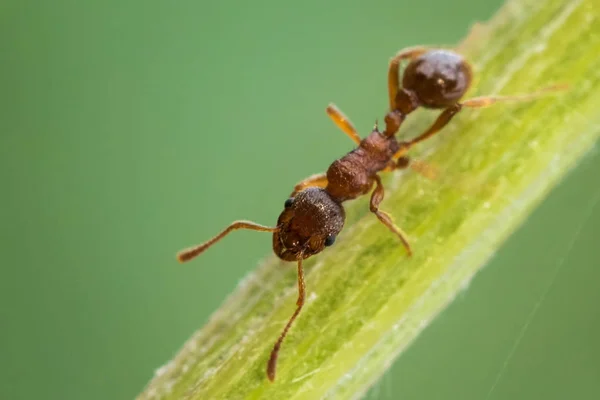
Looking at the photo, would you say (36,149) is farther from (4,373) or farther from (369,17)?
(369,17)

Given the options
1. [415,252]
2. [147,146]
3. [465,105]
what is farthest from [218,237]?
[147,146]

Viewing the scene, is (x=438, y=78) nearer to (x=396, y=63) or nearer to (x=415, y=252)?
(x=396, y=63)

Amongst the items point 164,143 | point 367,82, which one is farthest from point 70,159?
point 367,82

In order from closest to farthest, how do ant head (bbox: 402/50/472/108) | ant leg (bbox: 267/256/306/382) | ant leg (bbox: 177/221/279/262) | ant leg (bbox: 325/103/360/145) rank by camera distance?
ant leg (bbox: 267/256/306/382), ant leg (bbox: 177/221/279/262), ant head (bbox: 402/50/472/108), ant leg (bbox: 325/103/360/145)

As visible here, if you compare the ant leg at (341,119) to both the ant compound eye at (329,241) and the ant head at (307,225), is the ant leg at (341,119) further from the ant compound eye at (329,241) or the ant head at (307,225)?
the ant compound eye at (329,241)

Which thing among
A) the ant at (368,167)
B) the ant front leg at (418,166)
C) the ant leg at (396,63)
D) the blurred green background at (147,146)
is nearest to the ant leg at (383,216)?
the ant at (368,167)

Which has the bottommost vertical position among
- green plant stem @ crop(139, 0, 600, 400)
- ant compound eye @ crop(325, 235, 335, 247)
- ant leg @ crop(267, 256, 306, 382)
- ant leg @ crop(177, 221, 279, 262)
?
green plant stem @ crop(139, 0, 600, 400)

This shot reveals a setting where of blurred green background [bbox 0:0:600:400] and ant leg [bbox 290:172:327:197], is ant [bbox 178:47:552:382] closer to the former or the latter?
ant leg [bbox 290:172:327:197]

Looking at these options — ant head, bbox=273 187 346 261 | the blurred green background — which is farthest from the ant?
the blurred green background
